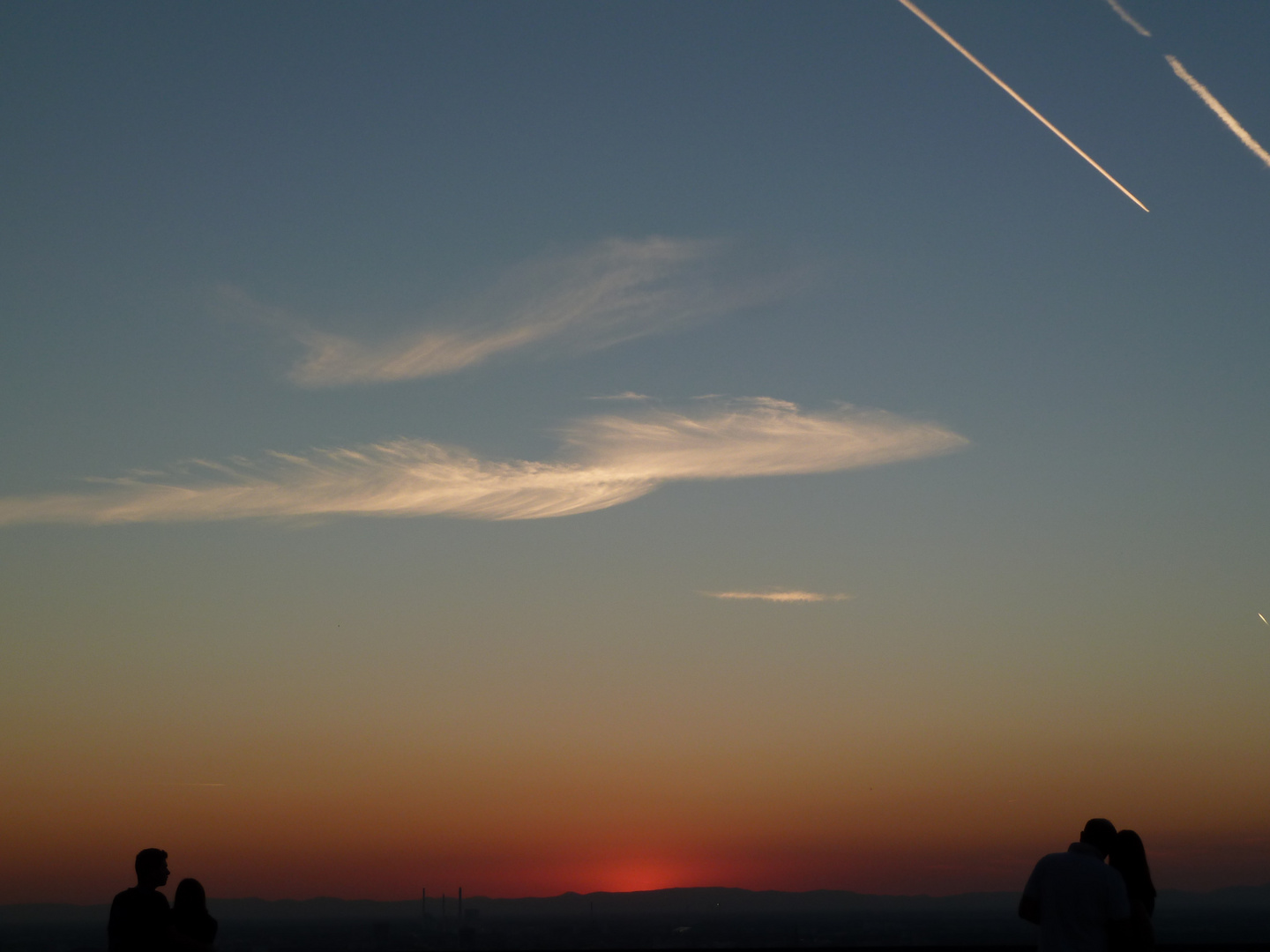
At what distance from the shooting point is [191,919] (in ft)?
21.3

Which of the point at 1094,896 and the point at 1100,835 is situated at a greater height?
the point at 1100,835

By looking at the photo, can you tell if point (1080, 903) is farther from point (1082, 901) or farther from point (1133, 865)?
point (1133, 865)

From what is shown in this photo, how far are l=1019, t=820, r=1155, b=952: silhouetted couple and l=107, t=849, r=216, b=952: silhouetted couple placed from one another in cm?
456

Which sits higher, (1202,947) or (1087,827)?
(1087,827)

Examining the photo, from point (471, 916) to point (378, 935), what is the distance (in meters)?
134

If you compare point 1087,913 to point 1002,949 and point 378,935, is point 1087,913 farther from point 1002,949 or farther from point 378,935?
point 378,935

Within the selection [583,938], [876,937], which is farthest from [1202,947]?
[876,937]

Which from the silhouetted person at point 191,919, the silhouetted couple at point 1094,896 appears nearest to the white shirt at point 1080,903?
the silhouetted couple at point 1094,896

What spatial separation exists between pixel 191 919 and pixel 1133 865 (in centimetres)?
528

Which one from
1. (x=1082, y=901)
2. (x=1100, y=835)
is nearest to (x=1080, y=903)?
Result: (x=1082, y=901)

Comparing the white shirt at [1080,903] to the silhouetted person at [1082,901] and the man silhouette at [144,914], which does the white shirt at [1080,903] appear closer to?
the silhouetted person at [1082,901]

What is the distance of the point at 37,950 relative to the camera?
11094 cm

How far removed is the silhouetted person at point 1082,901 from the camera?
6.11 m

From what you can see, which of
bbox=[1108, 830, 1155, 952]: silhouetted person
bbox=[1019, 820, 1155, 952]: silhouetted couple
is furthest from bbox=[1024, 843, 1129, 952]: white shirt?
bbox=[1108, 830, 1155, 952]: silhouetted person
